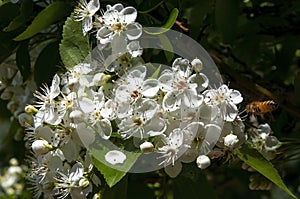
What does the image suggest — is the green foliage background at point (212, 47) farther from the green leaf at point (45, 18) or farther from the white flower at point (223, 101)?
the white flower at point (223, 101)

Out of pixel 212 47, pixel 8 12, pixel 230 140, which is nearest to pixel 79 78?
pixel 230 140

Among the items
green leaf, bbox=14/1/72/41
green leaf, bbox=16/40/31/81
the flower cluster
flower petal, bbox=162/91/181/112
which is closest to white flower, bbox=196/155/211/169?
the flower cluster

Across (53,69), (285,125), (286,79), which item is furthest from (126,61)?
(286,79)

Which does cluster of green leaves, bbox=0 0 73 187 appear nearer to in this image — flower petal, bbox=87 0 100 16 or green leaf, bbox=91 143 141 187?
flower petal, bbox=87 0 100 16

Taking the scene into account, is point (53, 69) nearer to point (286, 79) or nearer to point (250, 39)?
point (250, 39)

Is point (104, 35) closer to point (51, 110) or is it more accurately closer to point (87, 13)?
point (87, 13)
